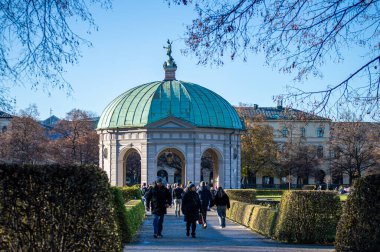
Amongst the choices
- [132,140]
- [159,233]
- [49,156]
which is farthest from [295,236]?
[49,156]

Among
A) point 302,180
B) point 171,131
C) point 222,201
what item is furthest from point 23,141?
point 222,201

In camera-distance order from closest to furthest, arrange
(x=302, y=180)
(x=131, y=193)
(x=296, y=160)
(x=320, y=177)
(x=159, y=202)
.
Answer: (x=159, y=202) → (x=131, y=193) → (x=296, y=160) → (x=320, y=177) → (x=302, y=180)

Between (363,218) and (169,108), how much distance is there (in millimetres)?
38131

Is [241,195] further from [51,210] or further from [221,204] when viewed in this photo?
[51,210]

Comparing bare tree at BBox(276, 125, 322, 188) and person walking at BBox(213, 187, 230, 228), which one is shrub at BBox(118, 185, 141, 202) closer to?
person walking at BBox(213, 187, 230, 228)

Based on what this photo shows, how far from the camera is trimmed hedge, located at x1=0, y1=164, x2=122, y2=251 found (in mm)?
10469

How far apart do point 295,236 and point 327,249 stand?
4.79ft

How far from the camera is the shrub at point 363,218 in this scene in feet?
43.9

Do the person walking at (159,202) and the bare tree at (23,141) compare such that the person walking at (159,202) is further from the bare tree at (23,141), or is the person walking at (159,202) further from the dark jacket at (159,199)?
the bare tree at (23,141)

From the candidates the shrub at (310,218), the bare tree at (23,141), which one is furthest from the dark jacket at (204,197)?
the bare tree at (23,141)

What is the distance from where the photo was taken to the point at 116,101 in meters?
54.5

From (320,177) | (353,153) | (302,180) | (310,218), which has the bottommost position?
(310,218)

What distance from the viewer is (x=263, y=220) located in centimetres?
2198

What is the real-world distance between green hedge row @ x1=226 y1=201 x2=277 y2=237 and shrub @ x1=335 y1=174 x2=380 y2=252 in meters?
6.67
